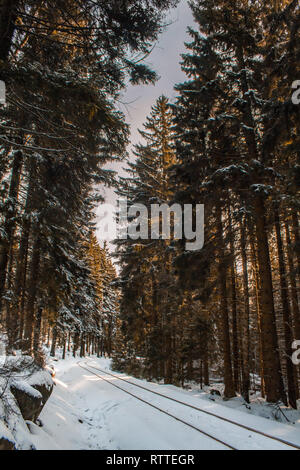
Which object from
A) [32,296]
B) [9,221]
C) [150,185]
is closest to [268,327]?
[9,221]

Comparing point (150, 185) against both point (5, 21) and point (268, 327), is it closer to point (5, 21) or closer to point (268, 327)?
point (268, 327)

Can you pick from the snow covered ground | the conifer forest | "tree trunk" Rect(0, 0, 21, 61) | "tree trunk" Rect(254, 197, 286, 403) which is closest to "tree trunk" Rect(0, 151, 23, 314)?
the conifer forest

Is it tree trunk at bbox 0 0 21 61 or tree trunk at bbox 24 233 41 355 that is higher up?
tree trunk at bbox 0 0 21 61

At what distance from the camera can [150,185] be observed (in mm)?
16234

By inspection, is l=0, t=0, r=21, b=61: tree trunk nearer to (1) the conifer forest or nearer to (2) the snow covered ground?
(1) the conifer forest

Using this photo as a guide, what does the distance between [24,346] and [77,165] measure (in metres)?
7.17

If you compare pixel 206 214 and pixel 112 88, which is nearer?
pixel 112 88

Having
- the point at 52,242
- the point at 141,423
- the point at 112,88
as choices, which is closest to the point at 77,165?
the point at 52,242

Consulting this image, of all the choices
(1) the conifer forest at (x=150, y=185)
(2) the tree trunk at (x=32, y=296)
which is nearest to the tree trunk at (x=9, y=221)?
(1) the conifer forest at (x=150, y=185)

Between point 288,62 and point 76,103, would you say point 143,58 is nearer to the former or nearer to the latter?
point 76,103

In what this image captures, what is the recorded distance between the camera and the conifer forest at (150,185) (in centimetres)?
530

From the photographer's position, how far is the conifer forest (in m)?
5.30

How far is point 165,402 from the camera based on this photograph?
8.82 metres

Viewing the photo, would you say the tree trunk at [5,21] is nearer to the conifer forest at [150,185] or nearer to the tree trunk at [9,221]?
the conifer forest at [150,185]
